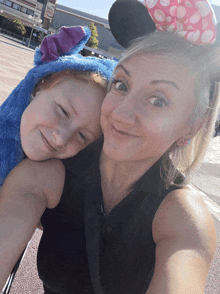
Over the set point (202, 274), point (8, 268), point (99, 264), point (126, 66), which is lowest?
point (99, 264)

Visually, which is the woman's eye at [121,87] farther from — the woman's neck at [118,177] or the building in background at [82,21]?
the building in background at [82,21]

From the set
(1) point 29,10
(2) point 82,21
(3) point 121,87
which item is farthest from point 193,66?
(2) point 82,21

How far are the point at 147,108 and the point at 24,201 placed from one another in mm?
644

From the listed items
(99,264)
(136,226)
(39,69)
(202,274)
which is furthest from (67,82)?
(202,274)

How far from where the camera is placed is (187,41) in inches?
47.7

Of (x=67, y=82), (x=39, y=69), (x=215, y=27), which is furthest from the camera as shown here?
(x=39, y=69)

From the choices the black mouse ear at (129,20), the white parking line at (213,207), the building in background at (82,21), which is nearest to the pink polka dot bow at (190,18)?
the black mouse ear at (129,20)

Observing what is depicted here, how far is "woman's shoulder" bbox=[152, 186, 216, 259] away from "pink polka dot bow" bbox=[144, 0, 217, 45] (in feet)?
2.34

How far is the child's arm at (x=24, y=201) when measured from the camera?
1.00 metres

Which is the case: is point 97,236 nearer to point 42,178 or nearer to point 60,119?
point 42,178

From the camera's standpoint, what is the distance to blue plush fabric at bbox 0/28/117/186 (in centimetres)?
Answer: 138

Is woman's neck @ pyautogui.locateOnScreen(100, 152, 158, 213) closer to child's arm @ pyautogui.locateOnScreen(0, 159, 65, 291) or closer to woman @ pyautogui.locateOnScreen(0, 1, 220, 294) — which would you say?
woman @ pyautogui.locateOnScreen(0, 1, 220, 294)

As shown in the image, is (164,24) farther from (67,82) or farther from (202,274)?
(202,274)

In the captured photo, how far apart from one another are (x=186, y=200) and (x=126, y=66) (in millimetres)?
675
